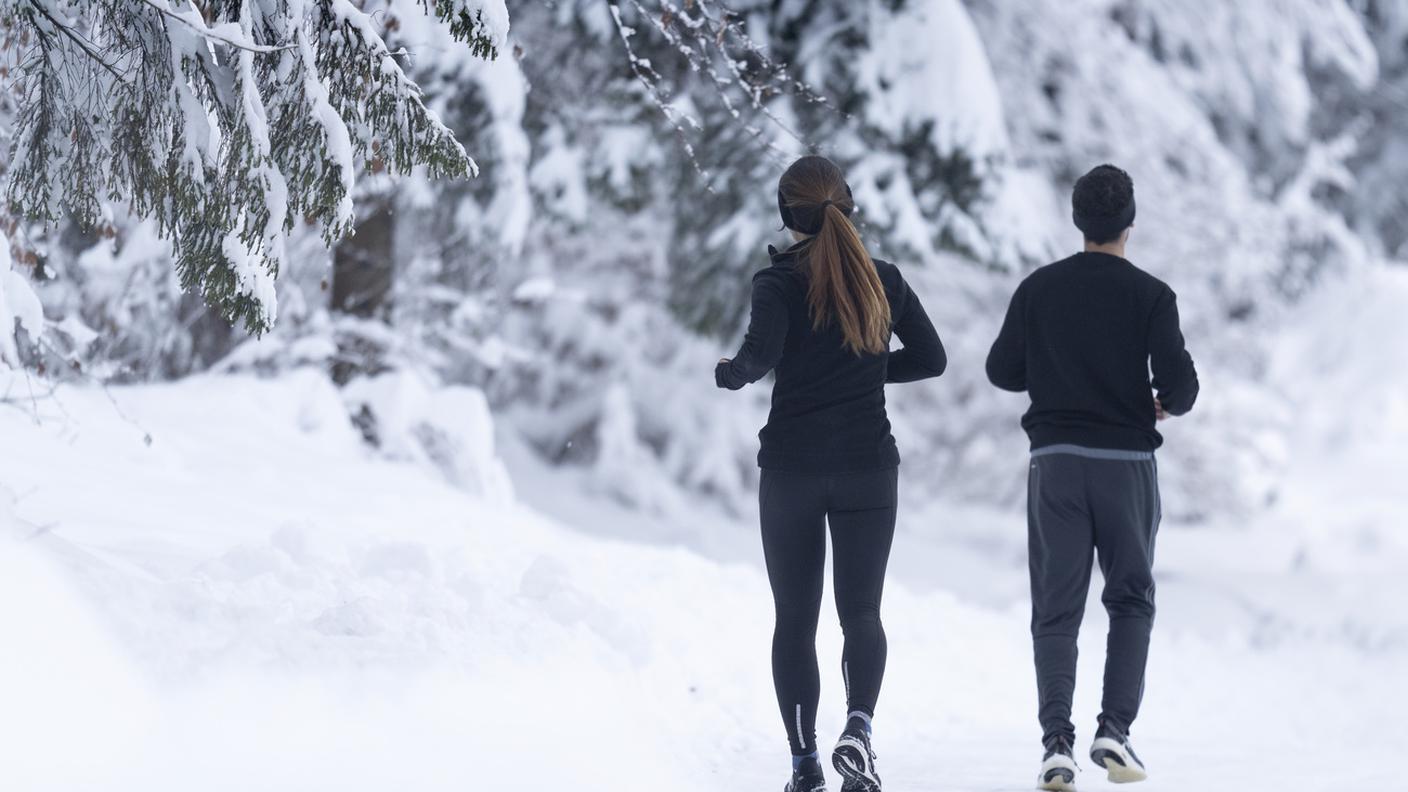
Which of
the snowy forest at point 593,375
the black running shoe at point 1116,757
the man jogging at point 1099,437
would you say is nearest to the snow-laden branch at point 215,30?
the snowy forest at point 593,375

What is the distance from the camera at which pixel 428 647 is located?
473cm

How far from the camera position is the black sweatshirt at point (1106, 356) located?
462 centimetres

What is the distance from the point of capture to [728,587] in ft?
25.3

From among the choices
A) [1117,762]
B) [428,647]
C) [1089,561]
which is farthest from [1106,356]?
[428,647]

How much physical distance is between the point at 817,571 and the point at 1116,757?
1.13m

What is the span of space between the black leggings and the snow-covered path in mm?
635

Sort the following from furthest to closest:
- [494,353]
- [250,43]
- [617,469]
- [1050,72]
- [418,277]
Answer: [617,469] < [1050,72] < [418,277] < [494,353] < [250,43]

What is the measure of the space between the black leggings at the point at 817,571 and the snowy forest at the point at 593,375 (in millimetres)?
650

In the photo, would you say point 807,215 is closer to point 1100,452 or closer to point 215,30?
point 1100,452

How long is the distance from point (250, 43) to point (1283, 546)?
668 inches

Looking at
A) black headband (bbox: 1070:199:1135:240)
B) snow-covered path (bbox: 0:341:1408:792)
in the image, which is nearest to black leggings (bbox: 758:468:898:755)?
snow-covered path (bbox: 0:341:1408:792)

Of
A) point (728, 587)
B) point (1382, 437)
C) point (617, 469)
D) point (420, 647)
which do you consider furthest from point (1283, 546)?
point (420, 647)

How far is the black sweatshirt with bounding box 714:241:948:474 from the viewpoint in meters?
4.01

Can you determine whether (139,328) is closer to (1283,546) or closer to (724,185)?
(724,185)
